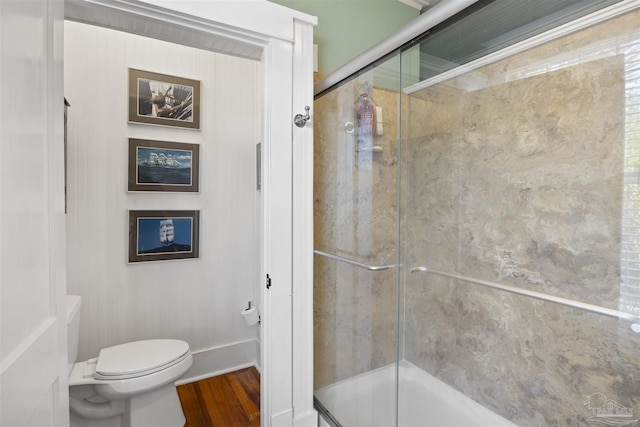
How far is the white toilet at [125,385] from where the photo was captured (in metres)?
1.50

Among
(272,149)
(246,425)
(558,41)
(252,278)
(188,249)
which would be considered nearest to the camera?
(558,41)

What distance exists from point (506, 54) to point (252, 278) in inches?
78.4

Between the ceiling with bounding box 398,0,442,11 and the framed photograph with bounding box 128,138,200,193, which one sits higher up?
the ceiling with bounding box 398,0,442,11

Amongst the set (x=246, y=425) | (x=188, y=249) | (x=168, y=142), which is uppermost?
(x=168, y=142)

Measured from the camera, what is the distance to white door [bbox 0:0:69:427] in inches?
22.6

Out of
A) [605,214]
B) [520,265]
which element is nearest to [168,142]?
[520,265]

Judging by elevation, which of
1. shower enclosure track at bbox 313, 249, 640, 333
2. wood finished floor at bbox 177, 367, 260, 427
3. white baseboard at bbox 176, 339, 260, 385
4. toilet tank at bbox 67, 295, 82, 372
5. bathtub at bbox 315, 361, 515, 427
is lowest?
wood finished floor at bbox 177, 367, 260, 427

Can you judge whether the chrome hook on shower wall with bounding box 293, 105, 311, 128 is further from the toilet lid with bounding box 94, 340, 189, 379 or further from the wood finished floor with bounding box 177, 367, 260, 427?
the wood finished floor with bounding box 177, 367, 260, 427

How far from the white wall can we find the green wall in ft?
2.41

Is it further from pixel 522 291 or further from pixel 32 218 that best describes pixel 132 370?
pixel 522 291

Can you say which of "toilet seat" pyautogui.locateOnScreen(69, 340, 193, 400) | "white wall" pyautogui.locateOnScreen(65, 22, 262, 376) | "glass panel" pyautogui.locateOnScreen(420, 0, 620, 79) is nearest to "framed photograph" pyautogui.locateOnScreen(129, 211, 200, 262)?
"white wall" pyautogui.locateOnScreen(65, 22, 262, 376)

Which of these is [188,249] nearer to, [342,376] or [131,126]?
[131,126]

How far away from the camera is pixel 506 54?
1.41 meters

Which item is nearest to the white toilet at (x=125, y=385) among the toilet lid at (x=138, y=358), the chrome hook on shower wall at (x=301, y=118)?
the toilet lid at (x=138, y=358)
